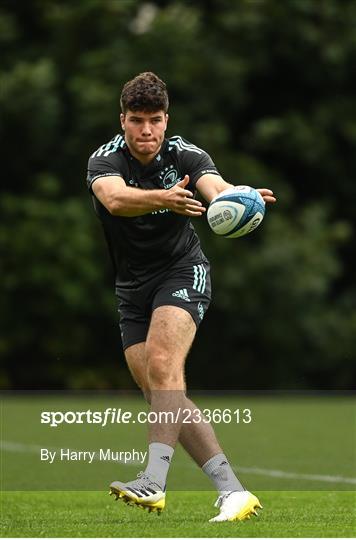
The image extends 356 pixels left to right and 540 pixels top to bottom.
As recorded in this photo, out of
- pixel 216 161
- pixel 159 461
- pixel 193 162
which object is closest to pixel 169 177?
pixel 193 162

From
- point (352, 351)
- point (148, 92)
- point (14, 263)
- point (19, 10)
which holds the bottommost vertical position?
point (352, 351)

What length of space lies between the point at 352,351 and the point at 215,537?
1953 centimetres

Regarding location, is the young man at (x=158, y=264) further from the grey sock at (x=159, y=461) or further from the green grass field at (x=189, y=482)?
the green grass field at (x=189, y=482)

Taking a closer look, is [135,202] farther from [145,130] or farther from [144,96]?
[144,96]

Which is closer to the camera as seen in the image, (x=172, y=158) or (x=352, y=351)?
(x=172, y=158)

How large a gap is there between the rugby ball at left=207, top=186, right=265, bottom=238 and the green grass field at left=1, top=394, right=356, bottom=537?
158 cm

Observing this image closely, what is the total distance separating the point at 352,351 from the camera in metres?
25.2

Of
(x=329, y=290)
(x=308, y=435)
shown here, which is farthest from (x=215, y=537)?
(x=329, y=290)

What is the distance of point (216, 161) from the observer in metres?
25.1

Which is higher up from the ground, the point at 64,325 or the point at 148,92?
the point at 148,92

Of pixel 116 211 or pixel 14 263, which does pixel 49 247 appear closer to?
pixel 14 263

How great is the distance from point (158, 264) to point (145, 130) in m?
0.80

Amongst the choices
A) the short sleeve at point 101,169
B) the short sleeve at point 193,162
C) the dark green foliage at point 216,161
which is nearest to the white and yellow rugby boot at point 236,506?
the short sleeve at point 193,162

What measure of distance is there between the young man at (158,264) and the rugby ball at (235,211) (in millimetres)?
142
